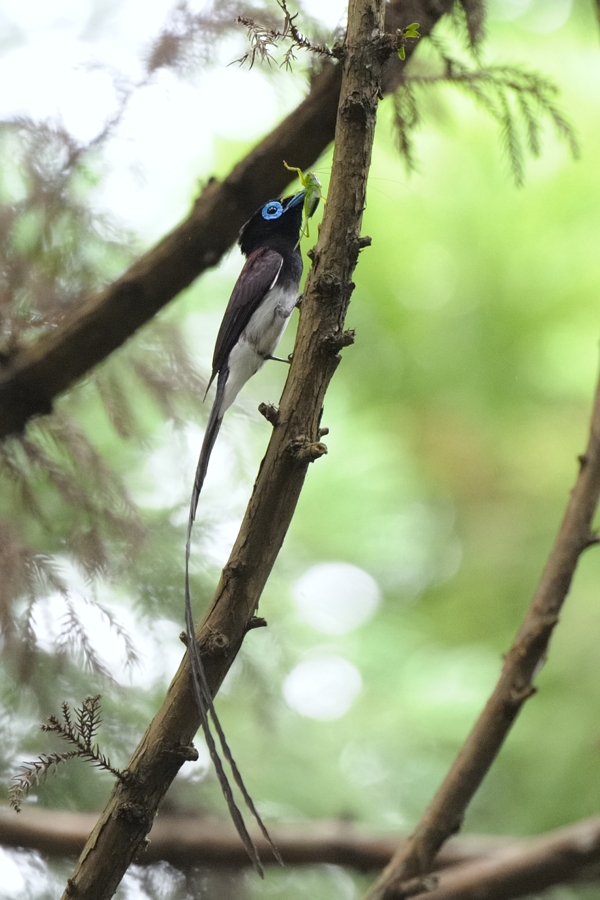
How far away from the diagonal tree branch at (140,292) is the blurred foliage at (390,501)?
0.18ft

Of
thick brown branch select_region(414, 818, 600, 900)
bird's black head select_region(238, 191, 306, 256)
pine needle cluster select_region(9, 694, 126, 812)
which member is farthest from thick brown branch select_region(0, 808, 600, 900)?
bird's black head select_region(238, 191, 306, 256)

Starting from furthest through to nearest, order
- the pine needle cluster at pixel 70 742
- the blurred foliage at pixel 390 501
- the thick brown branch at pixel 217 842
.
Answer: the blurred foliage at pixel 390 501 < the thick brown branch at pixel 217 842 < the pine needle cluster at pixel 70 742

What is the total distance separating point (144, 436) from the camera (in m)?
1.47

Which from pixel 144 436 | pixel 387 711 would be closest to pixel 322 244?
pixel 144 436

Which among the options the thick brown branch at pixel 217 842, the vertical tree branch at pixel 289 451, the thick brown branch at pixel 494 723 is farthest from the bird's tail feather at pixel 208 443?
the thick brown branch at pixel 494 723

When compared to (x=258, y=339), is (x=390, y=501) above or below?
above

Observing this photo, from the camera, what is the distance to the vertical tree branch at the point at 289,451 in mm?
902

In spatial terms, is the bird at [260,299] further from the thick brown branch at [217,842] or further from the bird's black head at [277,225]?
the thick brown branch at [217,842]

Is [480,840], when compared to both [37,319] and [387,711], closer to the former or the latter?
[387,711]

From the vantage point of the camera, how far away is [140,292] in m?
1.38

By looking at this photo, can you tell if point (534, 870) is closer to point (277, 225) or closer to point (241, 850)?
point (241, 850)

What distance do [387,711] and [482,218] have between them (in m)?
1.56

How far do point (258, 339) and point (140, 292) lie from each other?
0.26 metres

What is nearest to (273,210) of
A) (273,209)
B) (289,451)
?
(273,209)
